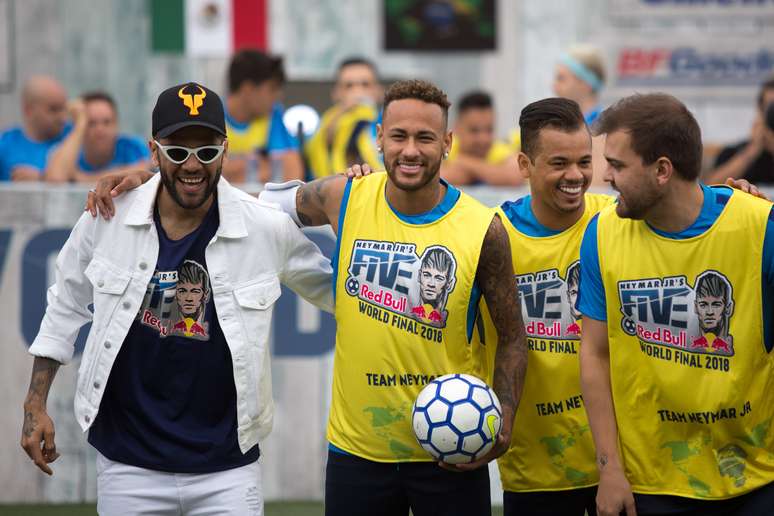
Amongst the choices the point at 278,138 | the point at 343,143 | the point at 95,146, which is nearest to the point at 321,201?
the point at 278,138

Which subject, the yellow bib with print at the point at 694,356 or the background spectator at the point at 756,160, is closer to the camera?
the yellow bib with print at the point at 694,356

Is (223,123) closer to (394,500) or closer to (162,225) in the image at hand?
(162,225)

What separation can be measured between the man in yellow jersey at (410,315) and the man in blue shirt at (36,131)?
16.7 ft

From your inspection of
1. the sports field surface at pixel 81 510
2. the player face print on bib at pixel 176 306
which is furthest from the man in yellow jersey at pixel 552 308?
the sports field surface at pixel 81 510

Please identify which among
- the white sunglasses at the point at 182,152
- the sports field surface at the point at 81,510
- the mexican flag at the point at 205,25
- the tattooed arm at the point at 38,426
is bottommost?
the sports field surface at the point at 81,510

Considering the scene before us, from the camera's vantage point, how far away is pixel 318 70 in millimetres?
13391

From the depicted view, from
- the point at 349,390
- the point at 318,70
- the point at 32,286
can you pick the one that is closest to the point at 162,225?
the point at 349,390

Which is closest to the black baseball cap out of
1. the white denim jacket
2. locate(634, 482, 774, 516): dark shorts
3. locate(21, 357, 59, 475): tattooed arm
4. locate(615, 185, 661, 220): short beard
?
the white denim jacket

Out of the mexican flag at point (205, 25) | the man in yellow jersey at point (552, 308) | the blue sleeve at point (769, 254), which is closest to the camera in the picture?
the blue sleeve at point (769, 254)

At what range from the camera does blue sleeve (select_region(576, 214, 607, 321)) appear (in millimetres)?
4770

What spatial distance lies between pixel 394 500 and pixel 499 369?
26.8 inches

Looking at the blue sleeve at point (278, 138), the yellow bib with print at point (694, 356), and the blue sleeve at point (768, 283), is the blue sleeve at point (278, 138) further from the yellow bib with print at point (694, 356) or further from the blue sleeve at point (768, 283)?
the blue sleeve at point (768, 283)

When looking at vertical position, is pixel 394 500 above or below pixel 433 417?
below

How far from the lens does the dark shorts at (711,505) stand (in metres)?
4.60
